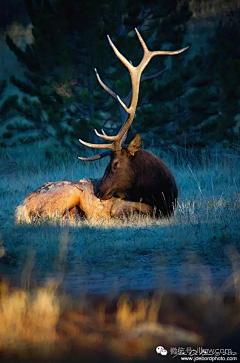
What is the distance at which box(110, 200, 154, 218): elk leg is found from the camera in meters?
9.12

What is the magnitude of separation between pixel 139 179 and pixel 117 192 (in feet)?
1.04

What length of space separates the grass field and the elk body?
0.95ft

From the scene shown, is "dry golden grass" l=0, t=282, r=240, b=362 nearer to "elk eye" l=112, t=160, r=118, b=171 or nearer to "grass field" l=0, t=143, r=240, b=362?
"grass field" l=0, t=143, r=240, b=362

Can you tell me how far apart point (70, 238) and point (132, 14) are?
1028 cm

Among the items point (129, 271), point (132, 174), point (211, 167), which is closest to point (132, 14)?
point (211, 167)

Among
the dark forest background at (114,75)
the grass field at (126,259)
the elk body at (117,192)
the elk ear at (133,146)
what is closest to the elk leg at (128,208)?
the elk body at (117,192)

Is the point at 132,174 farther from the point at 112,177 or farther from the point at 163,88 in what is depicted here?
the point at 163,88

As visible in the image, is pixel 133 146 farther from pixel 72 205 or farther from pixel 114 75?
pixel 114 75

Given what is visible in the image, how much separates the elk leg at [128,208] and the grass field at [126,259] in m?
0.22


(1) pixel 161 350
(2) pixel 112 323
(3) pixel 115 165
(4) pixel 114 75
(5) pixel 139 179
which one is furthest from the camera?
(4) pixel 114 75

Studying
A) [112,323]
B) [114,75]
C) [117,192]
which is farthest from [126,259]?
[114,75]

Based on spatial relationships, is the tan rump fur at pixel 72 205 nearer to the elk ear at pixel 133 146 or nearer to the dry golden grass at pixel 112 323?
the elk ear at pixel 133 146

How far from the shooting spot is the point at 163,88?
17172 millimetres

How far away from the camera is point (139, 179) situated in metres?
9.27
